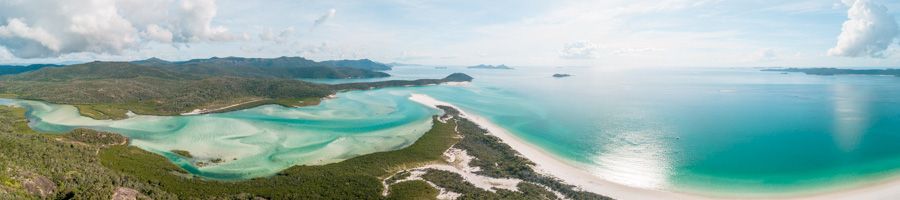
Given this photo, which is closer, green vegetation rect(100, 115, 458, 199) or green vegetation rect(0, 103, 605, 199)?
green vegetation rect(0, 103, 605, 199)

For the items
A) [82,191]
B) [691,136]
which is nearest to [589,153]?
[691,136]

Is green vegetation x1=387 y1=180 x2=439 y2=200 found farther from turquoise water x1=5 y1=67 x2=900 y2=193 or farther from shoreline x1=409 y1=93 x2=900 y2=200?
turquoise water x1=5 y1=67 x2=900 y2=193

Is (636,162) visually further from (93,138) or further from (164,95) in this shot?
(164,95)

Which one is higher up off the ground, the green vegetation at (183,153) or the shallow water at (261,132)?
the shallow water at (261,132)

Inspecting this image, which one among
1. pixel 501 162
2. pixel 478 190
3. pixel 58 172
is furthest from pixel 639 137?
pixel 58 172

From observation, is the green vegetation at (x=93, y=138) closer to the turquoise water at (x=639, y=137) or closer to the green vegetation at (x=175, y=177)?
the green vegetation at (x=175, y=177)

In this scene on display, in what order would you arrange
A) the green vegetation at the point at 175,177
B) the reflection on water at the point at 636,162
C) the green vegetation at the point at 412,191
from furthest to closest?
the reflection on water at the point at 636,162 < the green vegetation at the point at 412,191 < the green vegetation at the point at 175,177

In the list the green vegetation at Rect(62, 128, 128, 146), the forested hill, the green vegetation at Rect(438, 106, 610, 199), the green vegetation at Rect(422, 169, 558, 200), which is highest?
the forested hill

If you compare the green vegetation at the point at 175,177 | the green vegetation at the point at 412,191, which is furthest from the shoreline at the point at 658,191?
the green vegetation at the point at 412,191

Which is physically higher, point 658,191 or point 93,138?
point 93,138

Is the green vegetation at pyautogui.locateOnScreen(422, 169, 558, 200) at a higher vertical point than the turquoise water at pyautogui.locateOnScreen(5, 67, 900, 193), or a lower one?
lower

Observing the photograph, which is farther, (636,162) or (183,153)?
(183,153)

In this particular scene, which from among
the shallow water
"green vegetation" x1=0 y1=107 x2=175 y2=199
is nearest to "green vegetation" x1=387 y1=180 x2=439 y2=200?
the shallow water
